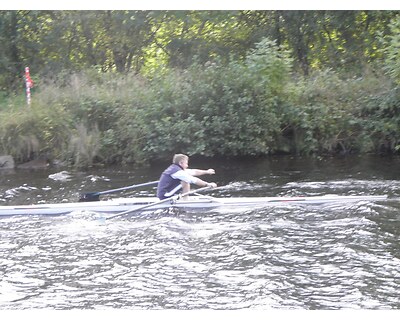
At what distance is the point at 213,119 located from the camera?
1961 cm

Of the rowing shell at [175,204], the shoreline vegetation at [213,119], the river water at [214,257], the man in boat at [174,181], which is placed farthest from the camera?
the shoreline vegetation at [213,119]

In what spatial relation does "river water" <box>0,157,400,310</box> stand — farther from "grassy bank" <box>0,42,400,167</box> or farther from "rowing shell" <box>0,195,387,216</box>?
"grassy bank" <box>0,42,400,167</box>

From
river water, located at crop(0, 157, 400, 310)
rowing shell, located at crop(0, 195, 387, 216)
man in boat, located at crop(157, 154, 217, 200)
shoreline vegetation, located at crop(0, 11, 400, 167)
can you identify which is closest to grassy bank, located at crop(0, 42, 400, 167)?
shoreline vegetation, located at crop(0, 11, 400, 167)

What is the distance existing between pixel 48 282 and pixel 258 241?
11.7ft

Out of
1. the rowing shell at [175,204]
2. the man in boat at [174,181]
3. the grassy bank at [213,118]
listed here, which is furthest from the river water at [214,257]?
the grassy bank at [213,118]

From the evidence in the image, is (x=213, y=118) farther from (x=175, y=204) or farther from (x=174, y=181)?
(x=175, y=204)

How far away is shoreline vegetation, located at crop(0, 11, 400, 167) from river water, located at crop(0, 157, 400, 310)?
4.10m

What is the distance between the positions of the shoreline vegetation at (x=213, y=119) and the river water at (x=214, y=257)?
4096mm

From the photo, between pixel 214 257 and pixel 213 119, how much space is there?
388 inches

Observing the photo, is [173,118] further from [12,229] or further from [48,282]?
[48,282]

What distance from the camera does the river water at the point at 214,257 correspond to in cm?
Answer: 838

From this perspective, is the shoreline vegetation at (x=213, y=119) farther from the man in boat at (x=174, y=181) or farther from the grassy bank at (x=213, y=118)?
the man in boat at (x=174, y=181)

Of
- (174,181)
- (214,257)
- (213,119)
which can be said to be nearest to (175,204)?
(174,181)
